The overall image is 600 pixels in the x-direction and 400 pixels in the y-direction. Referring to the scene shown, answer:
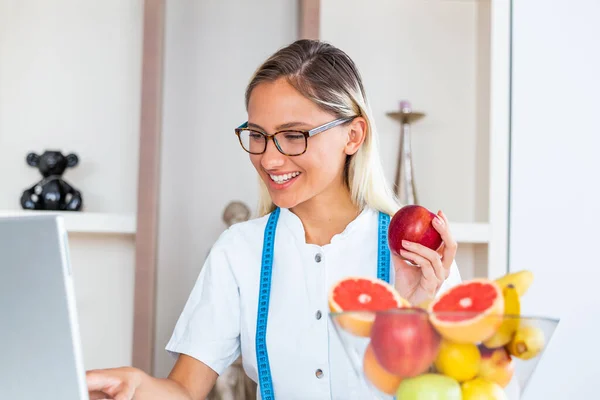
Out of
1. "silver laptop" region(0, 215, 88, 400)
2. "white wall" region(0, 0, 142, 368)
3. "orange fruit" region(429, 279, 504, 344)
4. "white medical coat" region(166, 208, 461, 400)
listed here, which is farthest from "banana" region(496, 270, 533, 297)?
"white wall" region(0, 0, 142, 368)

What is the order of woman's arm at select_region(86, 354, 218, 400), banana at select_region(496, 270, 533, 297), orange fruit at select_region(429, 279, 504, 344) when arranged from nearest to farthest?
1. orange fruit at select_region(429, 279, 504, 344)
2. banana at select_region(496, 270, 533, 297)
3. woman's arm at select_region(86, 354, 218, 400)

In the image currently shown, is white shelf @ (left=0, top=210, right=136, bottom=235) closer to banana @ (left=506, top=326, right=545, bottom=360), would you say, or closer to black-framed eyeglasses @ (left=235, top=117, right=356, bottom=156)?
black-framed eyeglasses @ (left=235, top=117, right=356, bottom=156)

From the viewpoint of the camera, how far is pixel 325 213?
1.67 meters

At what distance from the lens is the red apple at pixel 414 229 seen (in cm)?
136

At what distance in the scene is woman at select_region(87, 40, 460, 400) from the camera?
58.2 inches

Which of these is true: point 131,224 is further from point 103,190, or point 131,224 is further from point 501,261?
point 501,261

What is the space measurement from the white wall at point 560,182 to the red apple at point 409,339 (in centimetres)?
205

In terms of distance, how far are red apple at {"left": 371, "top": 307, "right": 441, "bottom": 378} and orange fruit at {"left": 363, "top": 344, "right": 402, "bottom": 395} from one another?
0.06ft

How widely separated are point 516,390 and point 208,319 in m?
0.92

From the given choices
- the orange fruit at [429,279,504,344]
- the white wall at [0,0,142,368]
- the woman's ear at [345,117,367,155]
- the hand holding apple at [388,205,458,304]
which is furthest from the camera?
the white wall at [0,0,142,368]

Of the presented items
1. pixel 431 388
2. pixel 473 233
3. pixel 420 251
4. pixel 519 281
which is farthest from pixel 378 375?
pixel 473 233

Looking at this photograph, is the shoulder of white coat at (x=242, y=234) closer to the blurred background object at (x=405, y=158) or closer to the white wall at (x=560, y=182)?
the blurred background object at (x=405, y=158)

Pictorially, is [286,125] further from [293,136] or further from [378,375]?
[378,375]

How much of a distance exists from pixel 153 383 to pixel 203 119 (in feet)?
5.81
